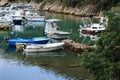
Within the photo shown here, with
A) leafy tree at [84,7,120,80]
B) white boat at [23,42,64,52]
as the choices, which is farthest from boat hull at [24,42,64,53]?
leafy tree at [84,7,120,80]

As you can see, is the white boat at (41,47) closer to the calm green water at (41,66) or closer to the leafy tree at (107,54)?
the calm green water at (41,66)

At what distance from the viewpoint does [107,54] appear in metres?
22.3

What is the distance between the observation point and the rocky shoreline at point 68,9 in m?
98.2

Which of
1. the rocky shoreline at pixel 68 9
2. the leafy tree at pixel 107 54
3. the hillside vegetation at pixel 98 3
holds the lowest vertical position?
the rocky shoreline at pixel 68 9

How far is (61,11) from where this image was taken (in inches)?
4301

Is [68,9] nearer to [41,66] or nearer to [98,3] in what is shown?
[98,3]

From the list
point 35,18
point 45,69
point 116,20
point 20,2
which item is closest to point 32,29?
point 35,18

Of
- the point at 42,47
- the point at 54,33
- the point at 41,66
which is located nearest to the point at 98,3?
the point at 54,33

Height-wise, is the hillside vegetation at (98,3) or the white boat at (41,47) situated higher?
the hillside vegetation at (98,3)

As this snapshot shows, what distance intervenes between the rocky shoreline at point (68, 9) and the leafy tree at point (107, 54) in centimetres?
7437

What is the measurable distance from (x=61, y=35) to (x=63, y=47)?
10.00m

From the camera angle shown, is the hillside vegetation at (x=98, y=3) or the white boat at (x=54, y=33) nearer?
the white boat at (x=54, y=33)

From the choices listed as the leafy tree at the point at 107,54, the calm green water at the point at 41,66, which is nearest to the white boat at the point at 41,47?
the calm green water at the point at 41,66

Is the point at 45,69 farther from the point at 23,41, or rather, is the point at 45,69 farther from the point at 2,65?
the point at 23,41
